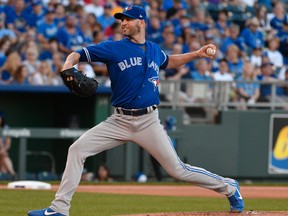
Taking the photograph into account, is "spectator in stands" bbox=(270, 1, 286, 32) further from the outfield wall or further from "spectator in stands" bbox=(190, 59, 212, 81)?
the outfield wall

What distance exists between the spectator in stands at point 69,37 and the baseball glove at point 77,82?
8.49 metres

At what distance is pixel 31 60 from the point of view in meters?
15.4

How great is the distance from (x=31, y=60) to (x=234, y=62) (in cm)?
469

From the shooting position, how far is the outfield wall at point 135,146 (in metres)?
16.0

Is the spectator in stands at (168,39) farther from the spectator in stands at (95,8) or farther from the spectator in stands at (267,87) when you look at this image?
the spectator in stands at (267,87)

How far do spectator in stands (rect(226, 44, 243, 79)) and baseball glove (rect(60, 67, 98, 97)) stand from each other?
10.1 meters

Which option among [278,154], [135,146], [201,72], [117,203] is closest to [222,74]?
[201,72]

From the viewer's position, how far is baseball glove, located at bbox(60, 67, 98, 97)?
25.9 ft

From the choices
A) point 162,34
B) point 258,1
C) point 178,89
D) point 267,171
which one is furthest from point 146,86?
Result: point 258,1

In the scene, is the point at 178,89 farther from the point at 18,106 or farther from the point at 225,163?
the point at 18,106

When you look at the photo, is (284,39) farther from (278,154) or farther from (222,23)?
(278,154)

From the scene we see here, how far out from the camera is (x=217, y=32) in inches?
760

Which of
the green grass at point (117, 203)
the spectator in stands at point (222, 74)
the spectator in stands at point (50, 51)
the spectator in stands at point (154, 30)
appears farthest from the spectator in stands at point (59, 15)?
the green grass at point (117, 203)

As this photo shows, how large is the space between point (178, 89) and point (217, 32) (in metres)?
3.56
